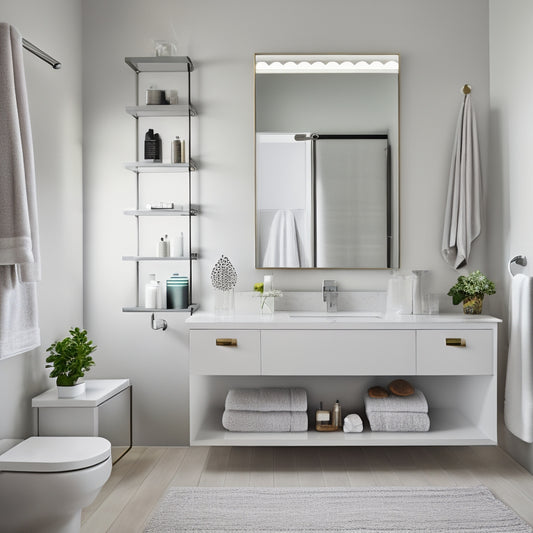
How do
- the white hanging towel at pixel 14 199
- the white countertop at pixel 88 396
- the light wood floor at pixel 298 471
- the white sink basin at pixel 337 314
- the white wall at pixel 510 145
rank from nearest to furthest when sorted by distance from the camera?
the white hanging towel at pixel 14 199
the light wood floor at pixel 298 471
the white countertop at pixel 88 396
the white wall at pixel 510 145
the white sink basin at pixel 337 314

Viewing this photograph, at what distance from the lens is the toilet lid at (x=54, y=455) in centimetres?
191

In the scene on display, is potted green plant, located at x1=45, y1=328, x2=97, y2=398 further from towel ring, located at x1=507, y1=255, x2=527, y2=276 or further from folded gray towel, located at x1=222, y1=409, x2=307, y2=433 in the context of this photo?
towel ring, located at x1=507, y1=255, x2=527, y2=276

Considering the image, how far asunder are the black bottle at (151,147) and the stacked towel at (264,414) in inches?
53.7

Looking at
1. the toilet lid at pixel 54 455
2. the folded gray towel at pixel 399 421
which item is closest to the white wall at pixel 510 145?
the folded gray towel at pixel 399 421

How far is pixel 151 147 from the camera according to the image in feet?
9.72

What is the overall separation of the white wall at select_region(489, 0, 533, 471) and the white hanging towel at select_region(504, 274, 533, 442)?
0.17 meters

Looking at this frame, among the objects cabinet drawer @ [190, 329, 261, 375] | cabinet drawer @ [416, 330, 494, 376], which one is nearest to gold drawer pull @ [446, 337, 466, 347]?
cabinet drawer @ [416, 330, 494, 376]

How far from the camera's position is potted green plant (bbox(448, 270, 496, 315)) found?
2830mm

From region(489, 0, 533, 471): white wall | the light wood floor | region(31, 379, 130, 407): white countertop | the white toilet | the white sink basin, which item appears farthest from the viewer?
the white sink basin

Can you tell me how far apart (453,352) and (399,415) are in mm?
427

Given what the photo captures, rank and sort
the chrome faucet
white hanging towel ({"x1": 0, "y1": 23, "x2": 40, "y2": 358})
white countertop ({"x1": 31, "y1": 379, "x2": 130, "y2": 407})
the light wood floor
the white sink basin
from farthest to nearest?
1. the chrome faucet
2. the white sink basin
3. white countertop ({"x1": 31, "y1": 379, "x2": 130, "y2": 407})
4. the light wood floor
5. white hanging towel ({"x1": 0, "y1": 23, "x2": 40, "y2": 358})

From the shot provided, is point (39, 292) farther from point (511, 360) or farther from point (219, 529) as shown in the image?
point (511, 360)

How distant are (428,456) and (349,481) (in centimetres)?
56

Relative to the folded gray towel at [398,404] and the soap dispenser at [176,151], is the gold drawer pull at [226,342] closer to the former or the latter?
the folded gray towel at [398,404]
